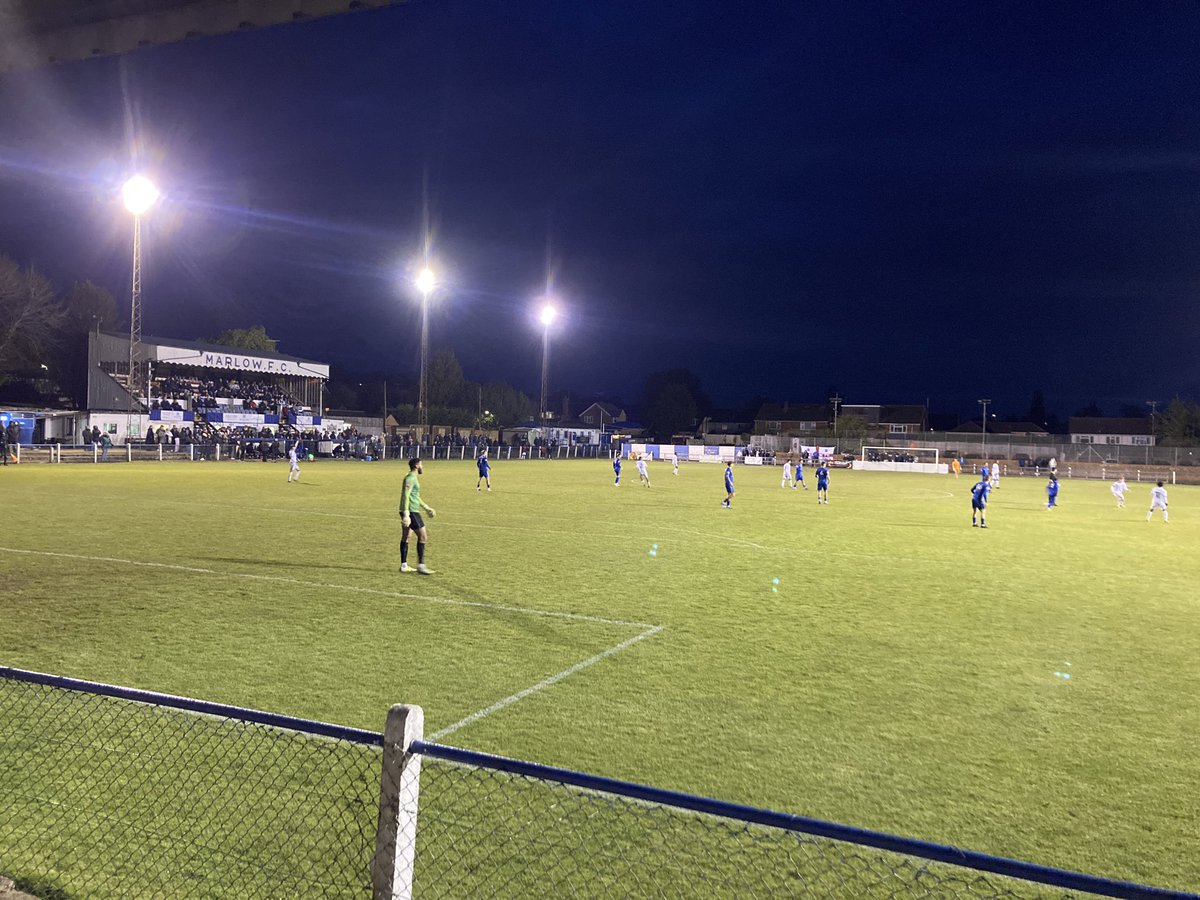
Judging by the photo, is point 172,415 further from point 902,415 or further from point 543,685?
point 902,415

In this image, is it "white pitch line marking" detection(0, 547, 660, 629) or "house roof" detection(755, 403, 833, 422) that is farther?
"house roof" detection(755, 403, 833, 422)

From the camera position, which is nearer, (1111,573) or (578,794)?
(578,794)

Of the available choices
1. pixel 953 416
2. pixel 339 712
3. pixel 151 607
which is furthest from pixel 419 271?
pixel 953 416

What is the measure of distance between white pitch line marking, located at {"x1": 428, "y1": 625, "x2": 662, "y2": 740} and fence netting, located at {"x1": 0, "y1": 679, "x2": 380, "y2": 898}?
0.69 m

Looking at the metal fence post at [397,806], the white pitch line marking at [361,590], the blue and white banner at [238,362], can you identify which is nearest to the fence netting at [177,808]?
the metal fence post at [397,806]

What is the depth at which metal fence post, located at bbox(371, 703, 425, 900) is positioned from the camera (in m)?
3.36

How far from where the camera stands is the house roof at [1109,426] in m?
118

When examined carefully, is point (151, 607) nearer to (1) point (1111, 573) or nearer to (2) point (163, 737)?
(2) point (163, 737)

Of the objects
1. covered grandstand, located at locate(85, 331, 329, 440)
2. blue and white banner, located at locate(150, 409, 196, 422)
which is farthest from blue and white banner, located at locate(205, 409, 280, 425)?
blue and white banner, located at locate(150, 409, 196, 422)

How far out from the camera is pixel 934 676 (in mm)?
8547

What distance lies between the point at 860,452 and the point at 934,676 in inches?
2811

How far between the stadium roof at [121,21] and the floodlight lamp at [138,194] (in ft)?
150

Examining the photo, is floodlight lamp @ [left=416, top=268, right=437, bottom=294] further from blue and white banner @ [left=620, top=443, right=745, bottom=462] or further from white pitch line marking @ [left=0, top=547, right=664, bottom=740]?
white pitch line marking @ [left=0, top=547, right=664, bottom=740]

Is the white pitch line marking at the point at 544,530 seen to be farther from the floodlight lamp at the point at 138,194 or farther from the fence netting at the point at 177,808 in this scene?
the floodlight lamp at the point at 138,194
